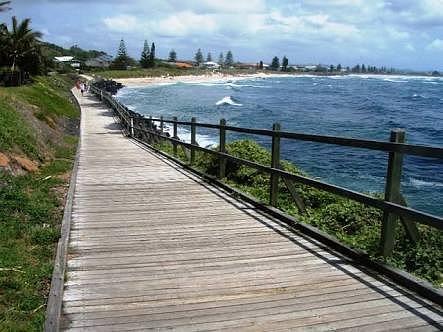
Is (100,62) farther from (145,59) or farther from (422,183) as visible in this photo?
(422,183)

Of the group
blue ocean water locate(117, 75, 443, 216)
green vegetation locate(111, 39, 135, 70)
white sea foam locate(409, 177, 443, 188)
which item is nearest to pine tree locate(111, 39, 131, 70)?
green vegetation locate(111, 39, 135, 70)

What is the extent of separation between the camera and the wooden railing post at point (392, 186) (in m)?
4.77

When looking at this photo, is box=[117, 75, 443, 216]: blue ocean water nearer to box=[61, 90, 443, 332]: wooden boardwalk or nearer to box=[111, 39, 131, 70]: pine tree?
box=[61, 90, 443, 332]: wooden boardwalk

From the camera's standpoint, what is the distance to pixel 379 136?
31531mm

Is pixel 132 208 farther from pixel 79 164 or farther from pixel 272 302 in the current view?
pixel 79 164

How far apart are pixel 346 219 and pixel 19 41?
4561 centimetres

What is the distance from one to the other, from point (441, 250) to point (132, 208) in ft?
12.8

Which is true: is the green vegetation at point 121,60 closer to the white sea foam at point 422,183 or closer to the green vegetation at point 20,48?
the green vegetation at point 20,48

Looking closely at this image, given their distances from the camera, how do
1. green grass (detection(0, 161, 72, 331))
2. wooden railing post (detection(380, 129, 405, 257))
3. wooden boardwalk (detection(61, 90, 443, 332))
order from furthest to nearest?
1. wooden railing post (detection(380, 129, 405, 257))
2. green grass (detection(0, 161, 72, 331))
3. wooden boardwalk (detection(61, 90, 443, 332))

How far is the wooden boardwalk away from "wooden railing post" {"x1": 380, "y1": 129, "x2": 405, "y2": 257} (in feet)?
1.34

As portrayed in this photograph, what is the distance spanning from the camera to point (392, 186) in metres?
4.80

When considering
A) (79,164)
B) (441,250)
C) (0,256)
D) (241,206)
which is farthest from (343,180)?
(0,256)

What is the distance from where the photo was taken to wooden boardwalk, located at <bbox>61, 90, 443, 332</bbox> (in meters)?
3.88

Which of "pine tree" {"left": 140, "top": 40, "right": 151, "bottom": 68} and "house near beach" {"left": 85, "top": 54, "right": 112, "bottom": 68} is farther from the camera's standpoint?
"pine tree" {"left": 140, "top": 40, "right": 151, "bottom": 68}
